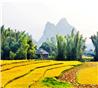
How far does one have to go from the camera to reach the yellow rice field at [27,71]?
10646mm

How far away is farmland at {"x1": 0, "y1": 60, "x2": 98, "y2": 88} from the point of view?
10712 mm

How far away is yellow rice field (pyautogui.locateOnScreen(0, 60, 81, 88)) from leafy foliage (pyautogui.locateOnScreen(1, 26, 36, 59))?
1.40ft

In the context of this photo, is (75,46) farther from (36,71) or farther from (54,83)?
(54,83)

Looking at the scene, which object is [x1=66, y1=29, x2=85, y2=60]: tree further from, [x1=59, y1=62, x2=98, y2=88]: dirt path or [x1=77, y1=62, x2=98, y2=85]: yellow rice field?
[x1=77, y1=62, x2=98, y2=85]: yellow rice field

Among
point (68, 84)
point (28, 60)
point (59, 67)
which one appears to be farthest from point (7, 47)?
point (68, 84)

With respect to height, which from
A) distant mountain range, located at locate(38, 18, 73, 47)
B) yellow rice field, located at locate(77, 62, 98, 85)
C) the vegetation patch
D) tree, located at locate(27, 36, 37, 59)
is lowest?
the vegetation patch

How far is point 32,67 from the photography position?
513 inches

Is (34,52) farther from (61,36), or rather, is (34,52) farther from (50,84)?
(50,84)

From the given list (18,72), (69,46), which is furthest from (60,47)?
(18,72)

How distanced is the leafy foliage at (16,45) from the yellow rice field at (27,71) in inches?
16.9

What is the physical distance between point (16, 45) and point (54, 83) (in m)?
3.32

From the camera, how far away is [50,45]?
14930 mm

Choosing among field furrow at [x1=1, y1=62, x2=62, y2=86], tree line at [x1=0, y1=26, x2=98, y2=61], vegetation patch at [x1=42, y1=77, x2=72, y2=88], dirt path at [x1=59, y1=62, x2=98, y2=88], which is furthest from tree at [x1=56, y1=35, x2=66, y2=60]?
vegetation patch at [x1=42, y1=77, x2=72, y2=88]

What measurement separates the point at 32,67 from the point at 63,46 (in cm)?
196
